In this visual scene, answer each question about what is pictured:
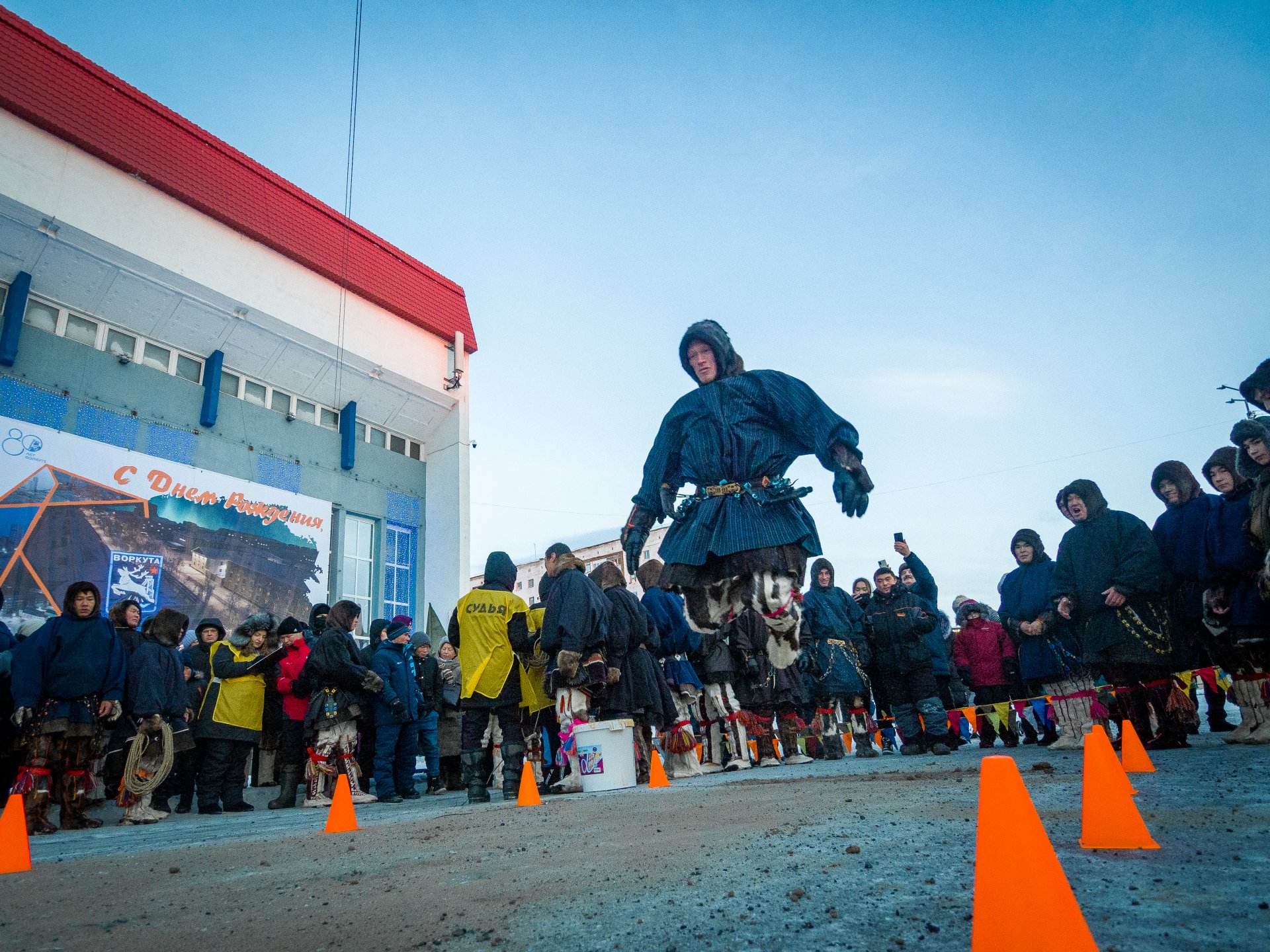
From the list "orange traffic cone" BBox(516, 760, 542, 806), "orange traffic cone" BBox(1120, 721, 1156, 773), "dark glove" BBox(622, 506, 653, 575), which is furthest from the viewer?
"dark glove" BBox(622, 506, 653, 575)

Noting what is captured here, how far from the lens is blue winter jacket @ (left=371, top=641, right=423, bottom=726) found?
6.59 metres

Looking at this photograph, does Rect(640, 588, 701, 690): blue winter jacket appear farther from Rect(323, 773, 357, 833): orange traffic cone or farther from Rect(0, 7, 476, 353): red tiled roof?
Rect(0, 7, 476, 353): red tiled roof

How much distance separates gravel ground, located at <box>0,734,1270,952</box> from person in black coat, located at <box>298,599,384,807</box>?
2971mm

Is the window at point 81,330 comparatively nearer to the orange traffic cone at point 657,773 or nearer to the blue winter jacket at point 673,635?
the blue winter jacket at point 673,635

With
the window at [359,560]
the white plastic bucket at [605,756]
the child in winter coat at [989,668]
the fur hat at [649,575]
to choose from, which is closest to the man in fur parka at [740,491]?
the white plastic bucket at [605,756]

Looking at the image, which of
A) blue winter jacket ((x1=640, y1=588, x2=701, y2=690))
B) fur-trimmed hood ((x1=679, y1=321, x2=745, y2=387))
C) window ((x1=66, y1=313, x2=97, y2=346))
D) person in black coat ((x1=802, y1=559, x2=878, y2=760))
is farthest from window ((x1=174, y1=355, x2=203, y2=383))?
fur-trimmed hood ((x1=679, y1=321, x2=745, y2=387))

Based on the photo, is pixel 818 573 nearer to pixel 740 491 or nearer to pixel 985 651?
pixel 985 651

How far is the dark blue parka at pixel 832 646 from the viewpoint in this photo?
24.4 feet

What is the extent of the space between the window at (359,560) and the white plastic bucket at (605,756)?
1259 cm

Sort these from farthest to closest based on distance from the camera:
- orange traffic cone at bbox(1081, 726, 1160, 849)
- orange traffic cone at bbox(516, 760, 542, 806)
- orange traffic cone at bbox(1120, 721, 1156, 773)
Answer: orange traffic cone at bbox(516, 760, 542, 806) < orange traffic cone at bbox(1120, 721, 1156, 773) < orange traffic cone at bbox(1081, 726, 1160, 849)

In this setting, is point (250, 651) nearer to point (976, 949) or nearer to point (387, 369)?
point (976, 949)

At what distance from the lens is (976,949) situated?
1.05 metres

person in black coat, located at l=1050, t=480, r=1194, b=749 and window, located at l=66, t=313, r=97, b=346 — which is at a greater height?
window, located at l=66, t=313, r=97, b=346

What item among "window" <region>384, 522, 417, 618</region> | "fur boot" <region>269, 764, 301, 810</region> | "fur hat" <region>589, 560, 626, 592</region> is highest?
"window" <region>384, 522, 417, 618</region>
